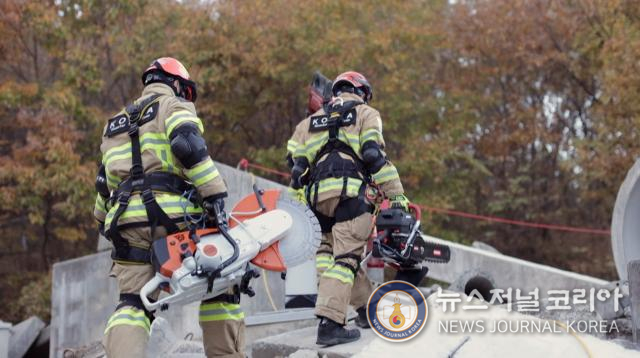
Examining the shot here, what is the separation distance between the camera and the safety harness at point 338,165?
5.41 m

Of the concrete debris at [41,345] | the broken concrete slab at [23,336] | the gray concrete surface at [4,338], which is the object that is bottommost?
the concrete debris at [41,345]

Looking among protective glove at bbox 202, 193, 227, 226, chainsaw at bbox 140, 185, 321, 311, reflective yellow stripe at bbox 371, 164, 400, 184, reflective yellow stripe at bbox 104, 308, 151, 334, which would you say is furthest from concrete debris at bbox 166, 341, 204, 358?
reflective yellow stripe at bbox 371, 164, 400, 184

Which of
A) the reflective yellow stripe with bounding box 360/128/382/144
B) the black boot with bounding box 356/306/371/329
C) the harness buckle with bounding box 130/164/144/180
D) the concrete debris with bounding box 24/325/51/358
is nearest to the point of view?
the harness buckle with bounding box 130/164/144/180

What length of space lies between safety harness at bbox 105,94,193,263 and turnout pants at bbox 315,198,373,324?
1.18m

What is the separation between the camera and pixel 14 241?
46.2 feet

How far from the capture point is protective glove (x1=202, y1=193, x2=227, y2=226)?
4453mm

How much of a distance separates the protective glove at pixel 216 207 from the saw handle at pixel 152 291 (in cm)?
44

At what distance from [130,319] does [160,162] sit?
87 cm

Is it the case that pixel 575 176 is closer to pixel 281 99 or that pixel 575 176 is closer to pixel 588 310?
pixel 281 99

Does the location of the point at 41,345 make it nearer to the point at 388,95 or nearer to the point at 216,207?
the point at 388,95

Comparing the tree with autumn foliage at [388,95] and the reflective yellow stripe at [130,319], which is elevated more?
the tree with autumn foliage at [388,95]

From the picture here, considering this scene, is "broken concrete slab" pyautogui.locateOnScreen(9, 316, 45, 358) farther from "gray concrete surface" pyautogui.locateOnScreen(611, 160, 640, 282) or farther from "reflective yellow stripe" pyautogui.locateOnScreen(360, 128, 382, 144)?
"gray concrete surface" pyautogui.locateOnScreen(611, 160, 640, 282)

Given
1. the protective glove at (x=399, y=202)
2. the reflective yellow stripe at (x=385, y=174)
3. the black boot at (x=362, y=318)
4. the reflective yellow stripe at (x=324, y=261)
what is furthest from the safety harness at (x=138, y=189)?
the black boot at (x=362, y=318)

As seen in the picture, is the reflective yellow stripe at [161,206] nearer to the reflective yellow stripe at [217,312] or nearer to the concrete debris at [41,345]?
the reflective yellow stripe at [217,312]
